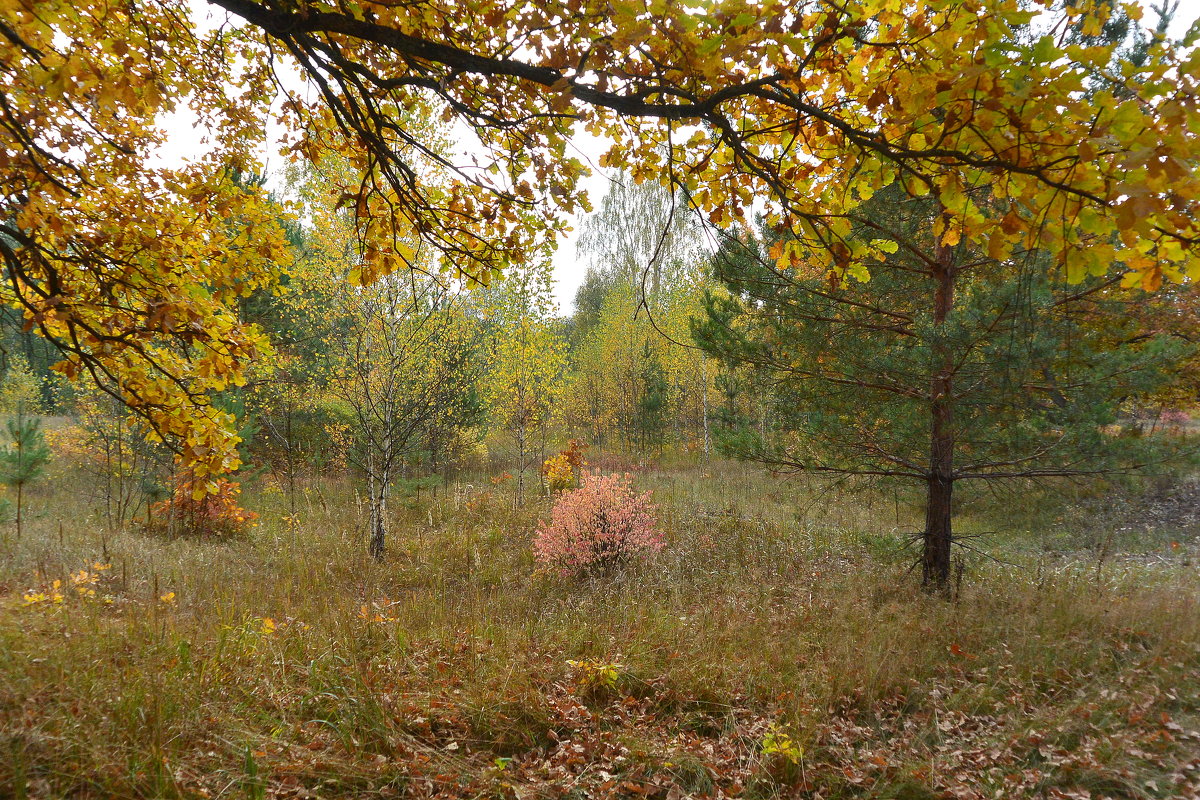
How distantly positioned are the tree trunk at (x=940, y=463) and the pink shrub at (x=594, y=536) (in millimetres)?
2792

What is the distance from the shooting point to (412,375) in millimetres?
8641

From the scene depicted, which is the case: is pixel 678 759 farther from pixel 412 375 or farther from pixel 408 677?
pixel 412 375

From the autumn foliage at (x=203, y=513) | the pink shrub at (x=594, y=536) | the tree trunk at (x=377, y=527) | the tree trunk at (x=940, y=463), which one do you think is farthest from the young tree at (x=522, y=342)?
the tree trunk at (x=940, y=463)

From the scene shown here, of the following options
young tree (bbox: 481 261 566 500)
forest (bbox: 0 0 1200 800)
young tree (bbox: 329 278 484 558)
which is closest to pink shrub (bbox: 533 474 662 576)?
forest (bbox: 0 0 1200 800)

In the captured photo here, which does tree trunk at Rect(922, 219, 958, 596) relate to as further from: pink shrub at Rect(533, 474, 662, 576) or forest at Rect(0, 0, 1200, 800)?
pink shrub at Rect(533, 474, 662, 576)

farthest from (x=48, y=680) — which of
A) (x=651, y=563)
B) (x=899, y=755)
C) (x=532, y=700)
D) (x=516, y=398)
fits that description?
(x=516, y=398)

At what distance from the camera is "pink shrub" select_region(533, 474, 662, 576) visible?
625 cm

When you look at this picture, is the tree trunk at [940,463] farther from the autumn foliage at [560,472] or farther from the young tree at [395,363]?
the autumn foliage at [560,472]

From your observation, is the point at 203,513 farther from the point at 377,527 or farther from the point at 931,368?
the point at 931,368

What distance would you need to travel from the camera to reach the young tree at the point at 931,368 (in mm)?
4297

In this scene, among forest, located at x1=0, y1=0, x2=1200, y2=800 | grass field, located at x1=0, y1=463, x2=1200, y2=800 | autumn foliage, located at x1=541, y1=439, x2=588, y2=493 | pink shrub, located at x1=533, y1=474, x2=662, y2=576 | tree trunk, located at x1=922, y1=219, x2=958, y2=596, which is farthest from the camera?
autumn foliage, located at x1=541, y1=439, x2=588, y2=493

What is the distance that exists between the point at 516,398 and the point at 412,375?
10.7ft

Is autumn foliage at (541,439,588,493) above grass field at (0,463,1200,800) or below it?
above

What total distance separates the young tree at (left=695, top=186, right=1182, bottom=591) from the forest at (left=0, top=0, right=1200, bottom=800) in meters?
0.05
